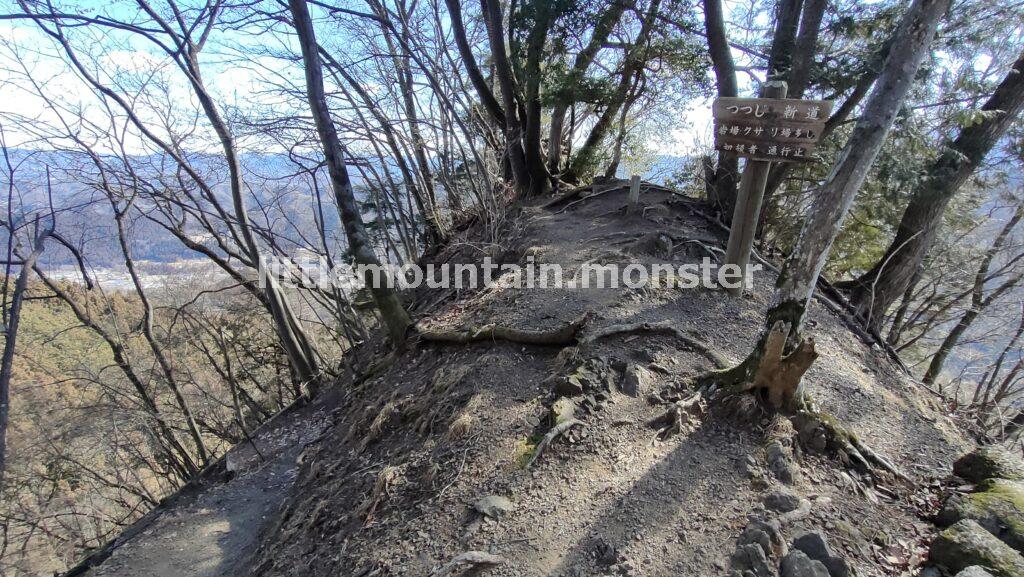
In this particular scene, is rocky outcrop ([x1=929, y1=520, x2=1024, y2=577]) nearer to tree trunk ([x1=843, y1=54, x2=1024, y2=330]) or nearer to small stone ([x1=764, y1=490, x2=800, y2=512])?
small stone ([x1=764, y1=490, x2=800, y2=512])

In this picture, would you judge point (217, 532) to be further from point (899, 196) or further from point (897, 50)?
point (899, 196)

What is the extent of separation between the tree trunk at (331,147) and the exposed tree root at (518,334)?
43.8 inches

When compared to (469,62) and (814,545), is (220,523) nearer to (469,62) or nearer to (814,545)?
(814,545)

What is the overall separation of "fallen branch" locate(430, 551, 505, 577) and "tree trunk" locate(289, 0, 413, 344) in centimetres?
340

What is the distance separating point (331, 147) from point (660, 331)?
3.85 metres

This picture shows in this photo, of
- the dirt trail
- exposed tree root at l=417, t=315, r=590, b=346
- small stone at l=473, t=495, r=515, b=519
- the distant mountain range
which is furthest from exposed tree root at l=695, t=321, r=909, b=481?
the distant mountain range

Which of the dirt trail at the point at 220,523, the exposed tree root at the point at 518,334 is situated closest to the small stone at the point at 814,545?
the exposed tree root at the point at 518,334

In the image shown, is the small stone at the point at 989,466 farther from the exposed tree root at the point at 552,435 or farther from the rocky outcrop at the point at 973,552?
the exposed tree root at the point at 552,435

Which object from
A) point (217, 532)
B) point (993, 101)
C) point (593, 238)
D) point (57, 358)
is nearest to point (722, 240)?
point (593, 238)

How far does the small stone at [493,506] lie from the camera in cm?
252

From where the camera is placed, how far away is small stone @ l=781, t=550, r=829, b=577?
75.0 inches

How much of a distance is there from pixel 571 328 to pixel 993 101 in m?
5.84

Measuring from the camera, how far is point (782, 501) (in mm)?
2334

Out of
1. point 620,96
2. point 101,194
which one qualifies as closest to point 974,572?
point 620,96
